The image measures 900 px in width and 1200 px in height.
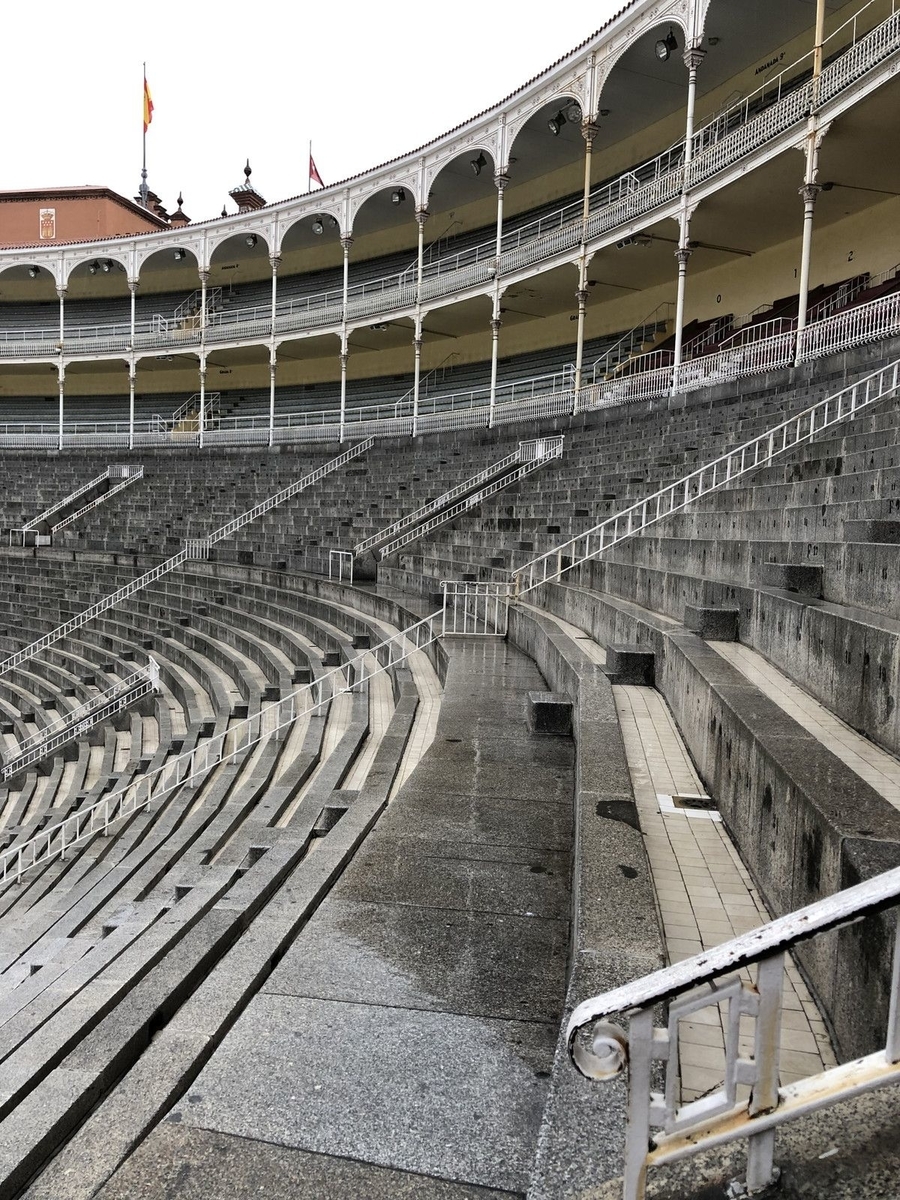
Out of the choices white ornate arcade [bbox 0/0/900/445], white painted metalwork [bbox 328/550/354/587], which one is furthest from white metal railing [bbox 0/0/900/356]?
white painted metalwork [bbox 328/550/354/587]

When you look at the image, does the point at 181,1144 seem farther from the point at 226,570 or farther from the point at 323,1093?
the point at 226,570

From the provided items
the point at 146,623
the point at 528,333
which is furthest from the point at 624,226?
the point at 146,623

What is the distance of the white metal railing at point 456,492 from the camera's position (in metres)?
20.5

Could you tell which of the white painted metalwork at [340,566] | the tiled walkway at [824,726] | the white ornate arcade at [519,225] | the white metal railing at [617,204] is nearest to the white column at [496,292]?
the white ornate arcade at [519,225]

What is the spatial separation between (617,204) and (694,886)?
2228 cm

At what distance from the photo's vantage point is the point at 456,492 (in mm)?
20891

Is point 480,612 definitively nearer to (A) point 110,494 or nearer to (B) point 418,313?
(B) point 418,313

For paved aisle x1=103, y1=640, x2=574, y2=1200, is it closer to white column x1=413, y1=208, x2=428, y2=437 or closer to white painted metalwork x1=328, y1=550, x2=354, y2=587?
white painted metalwork x1=328, y1=550, x2=354, y2=587

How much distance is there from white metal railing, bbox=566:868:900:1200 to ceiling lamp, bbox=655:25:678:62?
23941 mm

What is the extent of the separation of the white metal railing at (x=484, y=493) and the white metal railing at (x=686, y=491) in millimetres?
6555

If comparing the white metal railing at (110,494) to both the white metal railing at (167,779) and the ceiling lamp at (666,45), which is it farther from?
the ceiling lamp at (666,45)

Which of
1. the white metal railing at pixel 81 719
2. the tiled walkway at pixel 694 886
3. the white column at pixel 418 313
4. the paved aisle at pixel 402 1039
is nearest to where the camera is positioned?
the paved aisle at pixel 402 1039

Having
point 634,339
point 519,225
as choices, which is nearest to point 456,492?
point 634,339

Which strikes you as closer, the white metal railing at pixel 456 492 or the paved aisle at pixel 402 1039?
the paved aisle at pixel 402 1039
